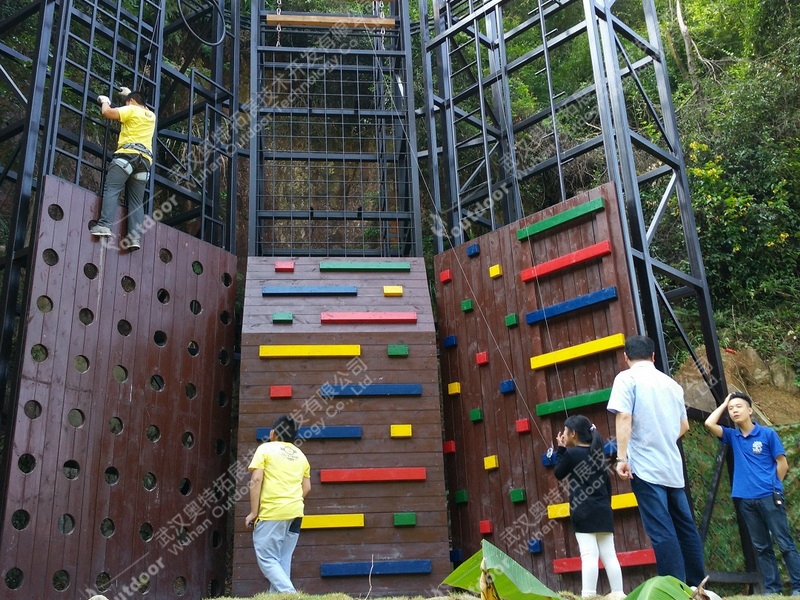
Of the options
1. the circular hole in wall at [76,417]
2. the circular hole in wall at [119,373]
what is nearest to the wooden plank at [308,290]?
the circular hole in wall at [119,373]

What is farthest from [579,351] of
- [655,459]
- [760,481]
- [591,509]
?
[655,459]

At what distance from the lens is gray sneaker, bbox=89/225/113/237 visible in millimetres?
7629

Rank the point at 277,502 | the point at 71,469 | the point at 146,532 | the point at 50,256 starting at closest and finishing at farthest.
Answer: the point at 277,502, the point at 71,469, the point at 50,256, the point at 146,532

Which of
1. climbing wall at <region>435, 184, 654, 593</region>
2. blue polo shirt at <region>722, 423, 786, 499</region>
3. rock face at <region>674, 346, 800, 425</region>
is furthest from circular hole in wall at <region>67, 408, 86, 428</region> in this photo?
rock face at <region>674, 346, 800, 425</region>

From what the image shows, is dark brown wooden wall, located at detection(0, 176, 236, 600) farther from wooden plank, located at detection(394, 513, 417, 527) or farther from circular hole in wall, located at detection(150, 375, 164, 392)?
wooden plank, located at detection(394, 513, 417, 527)

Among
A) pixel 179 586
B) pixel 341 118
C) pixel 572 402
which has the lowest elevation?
pixel 179 586

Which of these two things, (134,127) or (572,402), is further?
(134,127)

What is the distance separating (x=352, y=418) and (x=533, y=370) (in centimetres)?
184

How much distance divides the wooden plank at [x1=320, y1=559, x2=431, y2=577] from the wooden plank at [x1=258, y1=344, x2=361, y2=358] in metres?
2.05

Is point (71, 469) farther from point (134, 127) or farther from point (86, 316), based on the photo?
point (134, 127)

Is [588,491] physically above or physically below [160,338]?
below

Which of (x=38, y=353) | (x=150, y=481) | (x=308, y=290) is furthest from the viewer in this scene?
(x=308, y=290)

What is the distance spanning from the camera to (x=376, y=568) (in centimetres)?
746

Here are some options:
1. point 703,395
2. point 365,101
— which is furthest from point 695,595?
point 365,101
